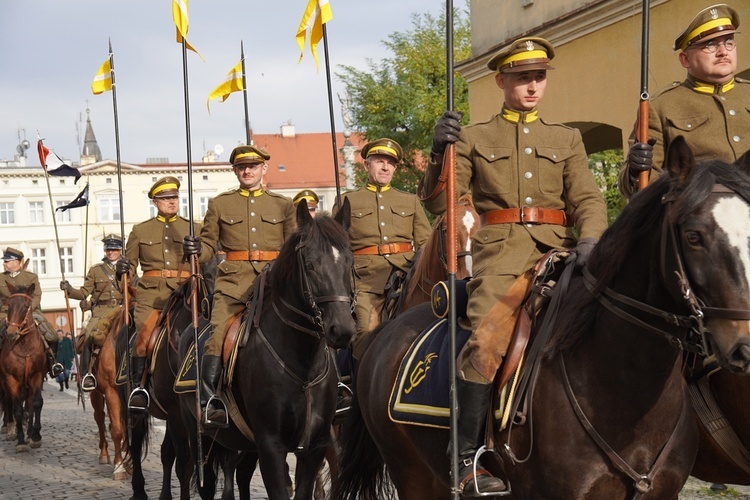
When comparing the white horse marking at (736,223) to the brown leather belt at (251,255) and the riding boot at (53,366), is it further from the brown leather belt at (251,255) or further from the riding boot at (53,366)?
the riding boot at (53,366)

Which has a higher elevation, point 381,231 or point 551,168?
point 551,168

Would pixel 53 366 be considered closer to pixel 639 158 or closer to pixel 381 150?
pixel 381 150

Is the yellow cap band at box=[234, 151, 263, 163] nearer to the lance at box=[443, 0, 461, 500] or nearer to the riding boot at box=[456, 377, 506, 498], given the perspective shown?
the lance at box=[443, 0, 461, 500]

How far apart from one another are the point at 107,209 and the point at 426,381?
8140 centimetres

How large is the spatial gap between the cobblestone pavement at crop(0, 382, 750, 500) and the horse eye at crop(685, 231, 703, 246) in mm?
5614

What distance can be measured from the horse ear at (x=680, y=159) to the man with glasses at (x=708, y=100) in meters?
1.41

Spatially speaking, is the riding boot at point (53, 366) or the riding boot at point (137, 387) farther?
the riding boot at point (53, 366)

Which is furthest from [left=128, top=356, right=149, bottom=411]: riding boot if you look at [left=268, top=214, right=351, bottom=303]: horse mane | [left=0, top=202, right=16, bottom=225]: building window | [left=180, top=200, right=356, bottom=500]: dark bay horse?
[left=0, top=202, right=16, bottom=225]: building window

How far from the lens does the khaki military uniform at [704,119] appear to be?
5.63 meters

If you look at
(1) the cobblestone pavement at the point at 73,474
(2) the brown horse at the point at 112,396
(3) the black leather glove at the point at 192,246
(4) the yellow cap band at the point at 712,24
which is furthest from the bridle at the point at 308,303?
(2) the brown horse at the point at 112,396

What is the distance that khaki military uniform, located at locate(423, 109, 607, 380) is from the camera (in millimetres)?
5434

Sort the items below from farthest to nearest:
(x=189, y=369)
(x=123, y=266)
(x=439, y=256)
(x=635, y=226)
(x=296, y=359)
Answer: (x=123, y=266)
(x=189, y=369)
(x=439, y=256)
(x=296, y=359)
(x=635, y=226)

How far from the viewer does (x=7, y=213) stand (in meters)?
84.2

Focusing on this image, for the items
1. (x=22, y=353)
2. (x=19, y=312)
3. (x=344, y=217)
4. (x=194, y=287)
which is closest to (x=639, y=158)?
(x=344, y=217)
